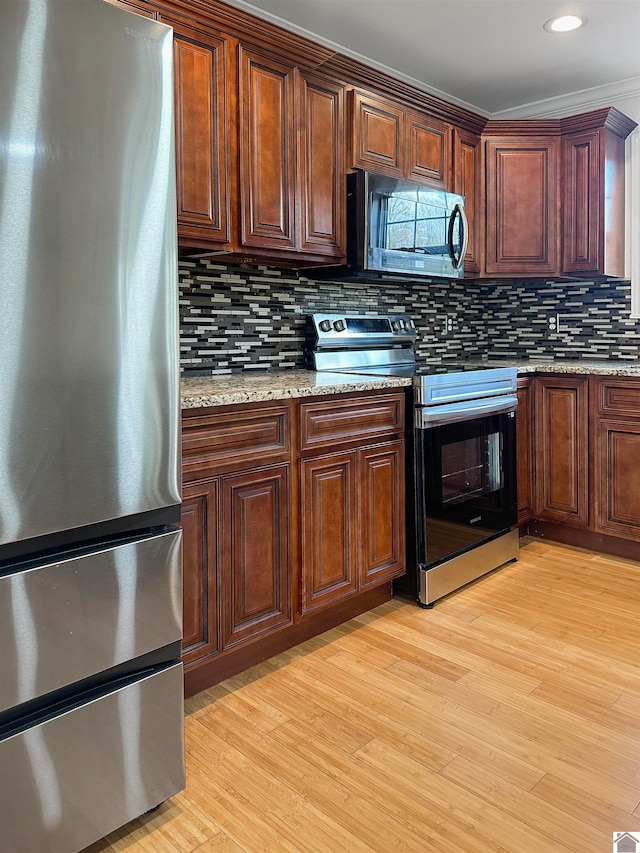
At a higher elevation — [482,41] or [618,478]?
[482,41]

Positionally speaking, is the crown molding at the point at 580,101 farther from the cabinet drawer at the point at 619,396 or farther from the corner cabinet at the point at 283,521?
the corner cabinet at the point at 283,521

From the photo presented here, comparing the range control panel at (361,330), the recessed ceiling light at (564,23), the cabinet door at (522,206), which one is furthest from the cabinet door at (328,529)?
the recessed ceiling light at (564,23)

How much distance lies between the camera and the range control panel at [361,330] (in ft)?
10.1

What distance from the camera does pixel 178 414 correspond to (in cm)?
143

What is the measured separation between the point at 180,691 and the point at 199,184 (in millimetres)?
1658

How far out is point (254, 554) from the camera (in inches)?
82.4

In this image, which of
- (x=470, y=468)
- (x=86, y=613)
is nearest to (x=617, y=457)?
(x=470, y=468)

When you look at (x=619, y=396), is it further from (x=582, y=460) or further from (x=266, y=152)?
(x=266, y=152)

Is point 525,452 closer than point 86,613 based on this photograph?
No

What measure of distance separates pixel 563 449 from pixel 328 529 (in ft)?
5.41

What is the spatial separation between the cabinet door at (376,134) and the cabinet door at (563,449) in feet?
4.49

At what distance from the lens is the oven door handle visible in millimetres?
2639

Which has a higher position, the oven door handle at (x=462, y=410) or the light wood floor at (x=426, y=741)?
the oven door handle at (x=462, y=410)

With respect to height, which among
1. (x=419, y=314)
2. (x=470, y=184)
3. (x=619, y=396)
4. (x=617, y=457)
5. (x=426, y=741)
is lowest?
(x=426, y=741)
